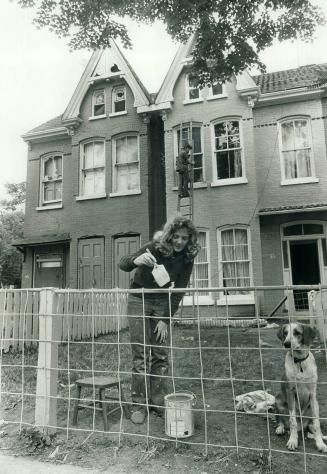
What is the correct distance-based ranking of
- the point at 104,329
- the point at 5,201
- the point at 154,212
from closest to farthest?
the point at 104,329
the point at 154,212
the point at 5,201

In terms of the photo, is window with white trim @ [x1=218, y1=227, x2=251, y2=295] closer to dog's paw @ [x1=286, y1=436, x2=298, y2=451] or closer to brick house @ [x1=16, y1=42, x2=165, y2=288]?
brick house @ [x1=16, y1=42, x2=165, y2=288]

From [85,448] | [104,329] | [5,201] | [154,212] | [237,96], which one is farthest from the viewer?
[5,201]

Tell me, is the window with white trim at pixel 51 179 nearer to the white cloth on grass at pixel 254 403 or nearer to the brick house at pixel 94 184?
the brick house at pixel 94 184

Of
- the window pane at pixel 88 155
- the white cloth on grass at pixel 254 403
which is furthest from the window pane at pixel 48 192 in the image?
the white cloth on grass at pixel 254 403

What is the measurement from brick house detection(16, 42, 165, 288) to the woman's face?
10364 mm

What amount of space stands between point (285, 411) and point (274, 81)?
48.0ft

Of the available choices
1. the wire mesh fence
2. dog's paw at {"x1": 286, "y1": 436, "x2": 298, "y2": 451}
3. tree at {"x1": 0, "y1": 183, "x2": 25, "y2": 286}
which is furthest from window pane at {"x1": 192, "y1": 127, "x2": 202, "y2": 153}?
tree at {"x1": 0, "y1": 183, "x2": 25, "y2": 286}

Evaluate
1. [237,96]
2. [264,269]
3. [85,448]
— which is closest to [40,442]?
[85,448]

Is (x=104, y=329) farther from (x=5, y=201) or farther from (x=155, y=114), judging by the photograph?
(x=5, y=201)

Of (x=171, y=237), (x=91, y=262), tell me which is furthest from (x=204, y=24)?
(x=91, y=262)

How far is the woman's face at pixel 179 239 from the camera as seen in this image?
4425 mm

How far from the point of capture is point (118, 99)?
16.2m

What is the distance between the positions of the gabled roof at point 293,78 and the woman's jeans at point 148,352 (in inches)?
444

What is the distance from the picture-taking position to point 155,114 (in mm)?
15562
